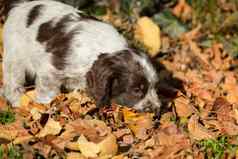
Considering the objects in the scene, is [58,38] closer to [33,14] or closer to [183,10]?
[33,14]

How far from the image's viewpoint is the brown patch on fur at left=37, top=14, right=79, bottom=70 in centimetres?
703

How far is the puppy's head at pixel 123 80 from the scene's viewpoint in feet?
22.7

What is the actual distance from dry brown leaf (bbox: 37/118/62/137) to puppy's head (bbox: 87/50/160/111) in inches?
27.7

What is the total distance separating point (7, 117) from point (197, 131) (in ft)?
6.35

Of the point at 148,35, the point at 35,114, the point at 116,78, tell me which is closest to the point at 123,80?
the point at 116,78

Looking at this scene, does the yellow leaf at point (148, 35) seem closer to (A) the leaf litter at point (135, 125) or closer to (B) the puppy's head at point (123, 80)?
(A) the leaf litter at point (135, 125)

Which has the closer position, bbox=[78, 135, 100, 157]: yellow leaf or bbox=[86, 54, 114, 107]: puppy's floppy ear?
bbox=[78, 135, 100, 157]: yellow leaf

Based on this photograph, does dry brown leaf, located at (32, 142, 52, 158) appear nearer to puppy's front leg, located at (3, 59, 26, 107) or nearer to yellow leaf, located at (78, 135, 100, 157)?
yellow leaf, located at (78, 135, 100, 157)

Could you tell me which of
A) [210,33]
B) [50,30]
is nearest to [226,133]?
[50,30]

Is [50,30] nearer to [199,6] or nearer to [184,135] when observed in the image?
[184,135]

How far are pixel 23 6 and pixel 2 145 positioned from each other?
2.36 m

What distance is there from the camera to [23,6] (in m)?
7.89

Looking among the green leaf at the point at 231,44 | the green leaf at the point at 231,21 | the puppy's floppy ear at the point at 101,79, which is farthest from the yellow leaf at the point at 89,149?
the green leaf at the point at 231,21

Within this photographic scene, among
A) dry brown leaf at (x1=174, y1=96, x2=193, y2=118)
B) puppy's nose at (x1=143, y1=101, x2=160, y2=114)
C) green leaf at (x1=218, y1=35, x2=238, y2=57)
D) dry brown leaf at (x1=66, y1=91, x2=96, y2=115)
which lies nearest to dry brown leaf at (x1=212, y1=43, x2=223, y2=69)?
green leaf at (x1=218, y1=35, x2=238, y2=57)
